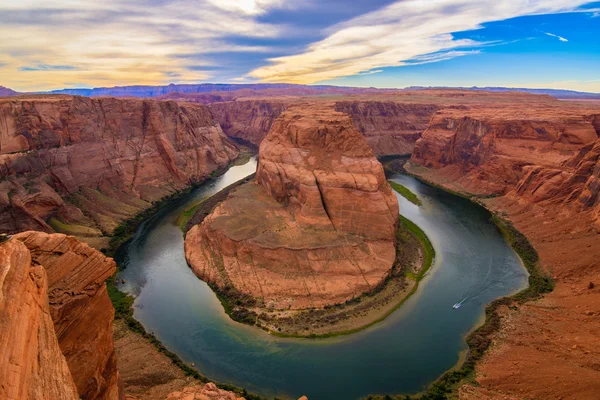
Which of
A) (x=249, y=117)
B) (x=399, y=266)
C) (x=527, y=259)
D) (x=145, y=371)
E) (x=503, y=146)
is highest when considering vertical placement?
(x=249, y=117)

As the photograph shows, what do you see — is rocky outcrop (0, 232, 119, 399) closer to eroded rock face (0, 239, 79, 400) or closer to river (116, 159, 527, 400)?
eroded rock face (0, 239, 79, 400)

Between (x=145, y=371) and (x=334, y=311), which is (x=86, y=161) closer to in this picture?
(x=145, y=371)

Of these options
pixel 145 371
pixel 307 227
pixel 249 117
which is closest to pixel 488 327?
pixel 307 227

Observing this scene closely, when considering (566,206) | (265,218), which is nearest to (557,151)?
(566,206)

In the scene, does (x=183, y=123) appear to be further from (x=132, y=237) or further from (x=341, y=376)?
(x=341, y=376)

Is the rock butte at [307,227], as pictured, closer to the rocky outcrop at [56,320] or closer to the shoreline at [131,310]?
the shoreline at [131,310]

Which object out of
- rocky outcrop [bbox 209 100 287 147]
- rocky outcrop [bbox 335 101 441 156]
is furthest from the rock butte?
rocky outcrop [bbox 209 100 287 147]
